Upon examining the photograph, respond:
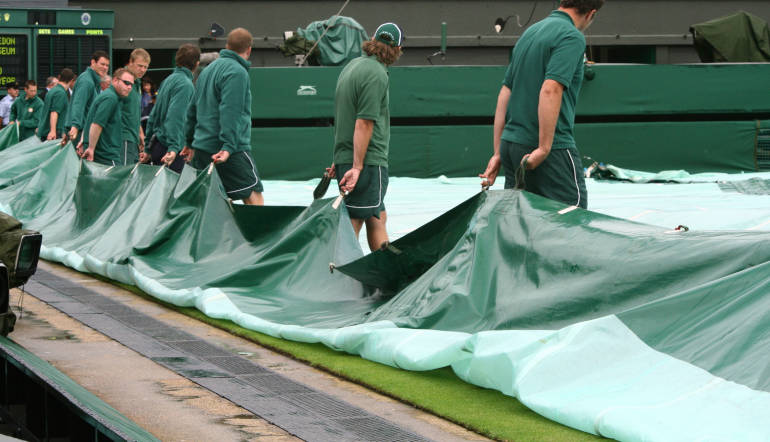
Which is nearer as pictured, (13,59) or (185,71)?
(185,71)

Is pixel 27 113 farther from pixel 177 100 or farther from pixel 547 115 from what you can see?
pixel 547 115

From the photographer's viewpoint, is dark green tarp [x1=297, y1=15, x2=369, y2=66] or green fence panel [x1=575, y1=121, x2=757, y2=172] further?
dark green tarp [x1=297, y1=15, x2=369, y2=66]

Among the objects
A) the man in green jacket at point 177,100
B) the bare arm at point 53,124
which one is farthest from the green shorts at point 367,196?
the bare arm at point 53,124

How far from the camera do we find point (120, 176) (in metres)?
9.82

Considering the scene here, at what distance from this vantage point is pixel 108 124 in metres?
11.1

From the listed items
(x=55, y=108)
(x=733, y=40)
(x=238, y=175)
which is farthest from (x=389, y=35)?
(x=733, y=40)

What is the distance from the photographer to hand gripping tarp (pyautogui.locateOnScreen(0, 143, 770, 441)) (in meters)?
3.97

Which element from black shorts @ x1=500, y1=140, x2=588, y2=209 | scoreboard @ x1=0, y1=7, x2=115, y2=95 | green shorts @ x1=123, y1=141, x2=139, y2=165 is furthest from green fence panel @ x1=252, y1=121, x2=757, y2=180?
black shorts @ x1=500, y1=140, x2=588, y2=209

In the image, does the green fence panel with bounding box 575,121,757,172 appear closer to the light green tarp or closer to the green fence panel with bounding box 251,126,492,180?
the green fence panel with bounding box 251,126,492,180

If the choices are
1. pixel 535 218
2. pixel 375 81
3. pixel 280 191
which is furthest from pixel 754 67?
pixel 535 218

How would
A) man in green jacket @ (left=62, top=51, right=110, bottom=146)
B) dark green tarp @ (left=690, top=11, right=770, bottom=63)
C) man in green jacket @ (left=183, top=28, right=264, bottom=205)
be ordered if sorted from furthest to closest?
A: dark green tarp @ (left=690, top=11, right=770, bottom=63) < man in green jacket @ (left=62, top=51, right=110, bottom=146) < man in green jacket @ (left=183, top=28, right=264, bottom=205)

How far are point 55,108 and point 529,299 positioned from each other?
38.6 ft

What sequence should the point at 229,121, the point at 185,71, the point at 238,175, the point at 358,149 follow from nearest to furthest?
the point at 358,149 < the point at 229,121 < the point at 238,175 < the point at 185,71

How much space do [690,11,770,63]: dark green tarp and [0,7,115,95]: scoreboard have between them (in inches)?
477
